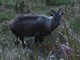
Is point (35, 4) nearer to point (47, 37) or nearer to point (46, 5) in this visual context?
point (46, 5)

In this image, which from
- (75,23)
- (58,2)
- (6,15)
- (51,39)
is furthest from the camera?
(58,2)

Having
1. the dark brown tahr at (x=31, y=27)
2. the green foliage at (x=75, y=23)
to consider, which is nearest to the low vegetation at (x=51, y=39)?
the green foliage at (x=75, y=23)

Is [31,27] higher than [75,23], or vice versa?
[31,27]

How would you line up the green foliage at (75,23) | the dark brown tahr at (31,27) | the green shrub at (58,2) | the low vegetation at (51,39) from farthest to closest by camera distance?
1. the green shrub at (58,2)
2. the green foliage at (75,23)
3. the dark brown tahr at (31,27)
4. the low vegetation at (51,39)

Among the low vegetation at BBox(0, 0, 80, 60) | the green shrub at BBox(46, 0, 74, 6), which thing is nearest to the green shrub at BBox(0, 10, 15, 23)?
the low vegetation at BBox(0, 0, 80, 60)

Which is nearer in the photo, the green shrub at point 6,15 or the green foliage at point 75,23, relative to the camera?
the green foliage at point 75,23

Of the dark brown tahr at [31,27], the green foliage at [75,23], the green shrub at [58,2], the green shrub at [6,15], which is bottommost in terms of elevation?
the green shrub at [6,15]

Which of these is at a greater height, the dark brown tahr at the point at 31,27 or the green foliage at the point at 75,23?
the dark brown tahr at the point at 31,27

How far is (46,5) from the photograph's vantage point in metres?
9.84

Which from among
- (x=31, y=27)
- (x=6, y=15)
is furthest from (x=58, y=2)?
(x=31, y=27)

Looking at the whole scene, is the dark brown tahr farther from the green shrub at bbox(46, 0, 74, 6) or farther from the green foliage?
the green shrub at bbox(46, 0, 74, 6)

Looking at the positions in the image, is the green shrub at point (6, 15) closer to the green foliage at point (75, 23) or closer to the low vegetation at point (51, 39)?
the low vegetation at point (51, 39)

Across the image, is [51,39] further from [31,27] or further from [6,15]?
[6,15]

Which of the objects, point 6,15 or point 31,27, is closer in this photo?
point 31,27
